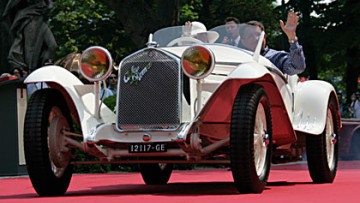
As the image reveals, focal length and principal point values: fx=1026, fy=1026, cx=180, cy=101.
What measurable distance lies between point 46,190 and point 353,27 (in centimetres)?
2426

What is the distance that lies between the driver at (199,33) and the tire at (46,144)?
1.79m

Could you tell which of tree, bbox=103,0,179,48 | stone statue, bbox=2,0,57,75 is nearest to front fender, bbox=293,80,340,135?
stone statue, bbox=2,0,57,75

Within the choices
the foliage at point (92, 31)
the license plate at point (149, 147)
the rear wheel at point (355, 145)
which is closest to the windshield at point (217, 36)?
the license plate at point (149, 147)

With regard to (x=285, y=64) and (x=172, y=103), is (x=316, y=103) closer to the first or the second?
(x=285, y=64)

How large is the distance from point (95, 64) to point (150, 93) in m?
0.66

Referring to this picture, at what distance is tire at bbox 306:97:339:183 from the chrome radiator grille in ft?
8.00

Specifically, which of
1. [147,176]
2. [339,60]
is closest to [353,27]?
[339,60]

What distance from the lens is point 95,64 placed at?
9.70 m

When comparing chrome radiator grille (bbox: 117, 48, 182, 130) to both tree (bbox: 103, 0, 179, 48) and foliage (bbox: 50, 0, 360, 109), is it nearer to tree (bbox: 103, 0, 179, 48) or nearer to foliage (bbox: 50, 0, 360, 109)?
tree (bbox: 103, 0, 179, 48)

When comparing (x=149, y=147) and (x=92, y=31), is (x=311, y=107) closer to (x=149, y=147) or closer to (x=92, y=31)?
(x=149, y=147)

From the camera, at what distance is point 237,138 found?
28.9 feet

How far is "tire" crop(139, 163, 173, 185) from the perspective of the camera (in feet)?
39.3

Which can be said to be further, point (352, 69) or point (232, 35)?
point (352, 69)

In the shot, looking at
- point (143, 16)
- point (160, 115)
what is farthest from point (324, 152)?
point (143, 16)
